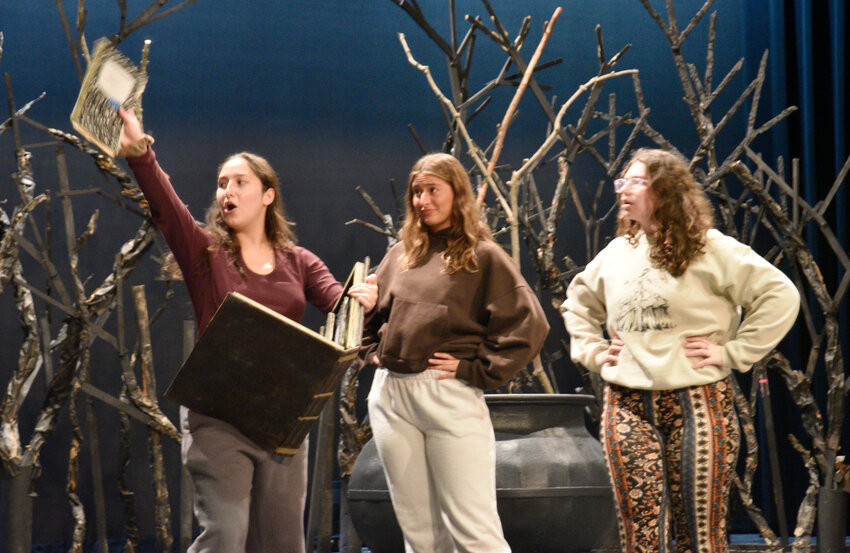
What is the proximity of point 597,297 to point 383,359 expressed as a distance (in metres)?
0.69

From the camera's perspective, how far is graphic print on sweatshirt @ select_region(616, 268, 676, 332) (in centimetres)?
234

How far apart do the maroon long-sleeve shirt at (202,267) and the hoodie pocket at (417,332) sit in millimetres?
257

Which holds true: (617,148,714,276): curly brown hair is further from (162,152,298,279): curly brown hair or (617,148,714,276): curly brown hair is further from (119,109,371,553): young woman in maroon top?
(162,152,298,279): curly brown hair

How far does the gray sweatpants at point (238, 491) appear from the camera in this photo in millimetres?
1912

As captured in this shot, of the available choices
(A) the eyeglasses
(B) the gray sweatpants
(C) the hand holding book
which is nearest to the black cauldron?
(A) the eyeglasses

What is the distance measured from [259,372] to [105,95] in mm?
646

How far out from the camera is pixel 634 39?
5020 mm

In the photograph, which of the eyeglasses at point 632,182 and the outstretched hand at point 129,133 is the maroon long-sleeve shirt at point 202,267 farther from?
the eyeglasses at point 632,182

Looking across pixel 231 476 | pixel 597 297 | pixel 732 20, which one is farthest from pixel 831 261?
pixel 231 476

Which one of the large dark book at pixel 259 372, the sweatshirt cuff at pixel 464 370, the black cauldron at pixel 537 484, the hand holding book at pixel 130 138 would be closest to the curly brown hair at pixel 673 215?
the sweatshirt cuff at pixel 464 370

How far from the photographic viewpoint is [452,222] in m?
2.43

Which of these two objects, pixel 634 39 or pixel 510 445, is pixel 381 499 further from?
pixel 634 39

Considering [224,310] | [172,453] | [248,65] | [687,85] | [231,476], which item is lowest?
[172,453]

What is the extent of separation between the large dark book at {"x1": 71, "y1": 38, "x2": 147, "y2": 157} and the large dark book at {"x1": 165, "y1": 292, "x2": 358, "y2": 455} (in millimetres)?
423
